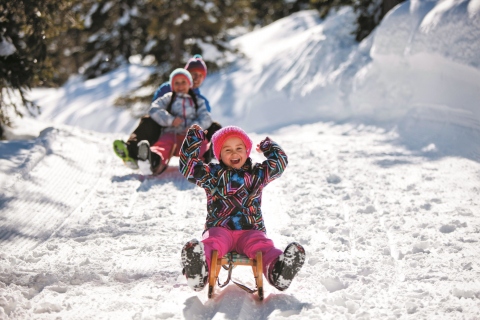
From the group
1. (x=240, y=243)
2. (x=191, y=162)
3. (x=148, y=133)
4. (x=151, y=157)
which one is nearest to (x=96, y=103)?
(x=148, y=133)

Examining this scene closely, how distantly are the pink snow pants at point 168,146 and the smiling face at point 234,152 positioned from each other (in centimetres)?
242

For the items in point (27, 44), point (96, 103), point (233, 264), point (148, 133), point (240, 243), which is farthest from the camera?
point (96, 103)

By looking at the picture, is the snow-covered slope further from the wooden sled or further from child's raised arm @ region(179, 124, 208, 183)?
child's raised arm @ region(179, 124, 208, 183)

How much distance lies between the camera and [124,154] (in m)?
5.55

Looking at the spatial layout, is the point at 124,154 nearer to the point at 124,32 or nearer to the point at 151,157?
the point at 151,157

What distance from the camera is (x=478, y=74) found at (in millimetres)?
5793

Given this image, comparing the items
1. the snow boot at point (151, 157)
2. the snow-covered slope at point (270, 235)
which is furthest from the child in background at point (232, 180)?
the snow boot at point (151, 157)

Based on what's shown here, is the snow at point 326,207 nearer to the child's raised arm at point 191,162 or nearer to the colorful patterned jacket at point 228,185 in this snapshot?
the colorful patterned jacket at point 228,185

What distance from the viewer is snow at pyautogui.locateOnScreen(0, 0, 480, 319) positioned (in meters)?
2.73

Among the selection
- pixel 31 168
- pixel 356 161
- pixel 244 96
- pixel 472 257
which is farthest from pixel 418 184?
pixel 244 96

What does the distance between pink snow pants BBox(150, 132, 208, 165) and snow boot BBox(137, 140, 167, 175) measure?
0.06m

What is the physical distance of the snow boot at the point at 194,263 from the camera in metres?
2.68

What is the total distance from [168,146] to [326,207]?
7.29 feet

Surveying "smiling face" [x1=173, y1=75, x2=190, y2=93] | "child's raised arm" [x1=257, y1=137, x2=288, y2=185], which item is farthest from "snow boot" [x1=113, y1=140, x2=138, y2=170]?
"child's raised arm" [x1=257, y1=137, x2=288, y2=185]
